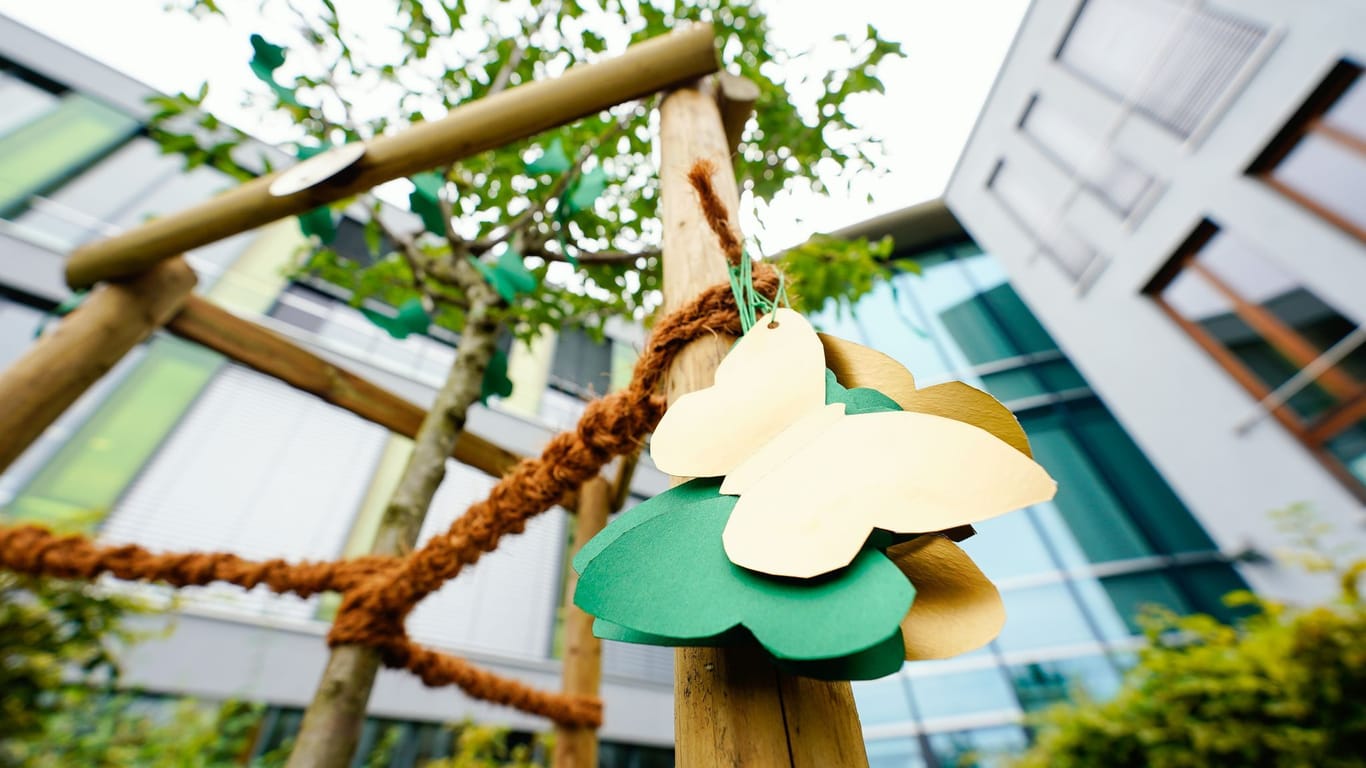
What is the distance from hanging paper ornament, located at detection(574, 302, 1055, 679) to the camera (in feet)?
0.89

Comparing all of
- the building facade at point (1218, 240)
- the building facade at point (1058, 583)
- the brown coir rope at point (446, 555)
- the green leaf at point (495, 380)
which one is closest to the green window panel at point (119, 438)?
the brown coir rope at point (446, 555)

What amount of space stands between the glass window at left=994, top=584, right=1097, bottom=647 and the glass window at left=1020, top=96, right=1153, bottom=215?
3375 millimetres

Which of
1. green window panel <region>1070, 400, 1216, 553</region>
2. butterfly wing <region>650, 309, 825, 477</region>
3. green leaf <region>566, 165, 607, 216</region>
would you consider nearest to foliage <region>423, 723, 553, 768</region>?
green leaf <region>566, 165, 607, 216</region>

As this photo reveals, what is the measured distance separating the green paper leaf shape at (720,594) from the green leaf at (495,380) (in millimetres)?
1258

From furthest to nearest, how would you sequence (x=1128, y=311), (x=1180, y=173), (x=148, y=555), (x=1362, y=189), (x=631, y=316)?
(x=1128, y=311) → (x=1180, y=173) → (x=1362, y=189) → (x=631, y=316) → (x=148, y=555)

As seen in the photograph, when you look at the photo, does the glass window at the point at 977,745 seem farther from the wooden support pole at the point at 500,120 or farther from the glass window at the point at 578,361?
the glass window at the point at 578,361

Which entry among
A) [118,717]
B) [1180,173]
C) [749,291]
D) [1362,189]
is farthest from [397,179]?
[1180,173]

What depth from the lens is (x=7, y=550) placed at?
1013mm

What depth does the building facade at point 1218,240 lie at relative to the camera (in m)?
3.20

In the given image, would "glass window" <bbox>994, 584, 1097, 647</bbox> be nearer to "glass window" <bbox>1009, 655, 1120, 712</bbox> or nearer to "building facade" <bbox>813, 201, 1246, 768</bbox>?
"building facade" <bbox>813, 201, 1246, 768</bbox>

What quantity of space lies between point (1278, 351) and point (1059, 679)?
2.71 metres

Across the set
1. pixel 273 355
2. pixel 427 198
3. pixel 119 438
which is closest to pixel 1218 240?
pixel 427 198

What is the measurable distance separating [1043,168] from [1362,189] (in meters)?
2.71

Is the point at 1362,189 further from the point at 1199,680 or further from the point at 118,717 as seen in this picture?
the point at 118,717
